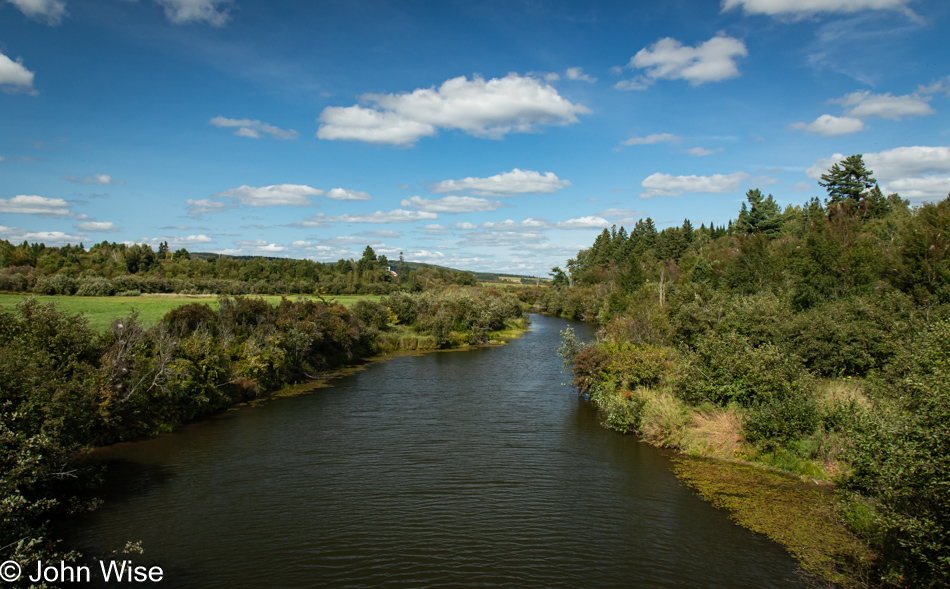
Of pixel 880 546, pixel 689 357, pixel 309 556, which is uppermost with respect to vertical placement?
pixel 689 357

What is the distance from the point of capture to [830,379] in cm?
2886

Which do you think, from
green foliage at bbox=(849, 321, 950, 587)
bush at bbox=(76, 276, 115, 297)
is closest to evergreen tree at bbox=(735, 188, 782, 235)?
green foliage at bbox=(849, 321, 950, 587)

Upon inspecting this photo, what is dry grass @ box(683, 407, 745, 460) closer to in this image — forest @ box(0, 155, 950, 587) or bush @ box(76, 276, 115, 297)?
forest @ box(0, 155, 950, 587)

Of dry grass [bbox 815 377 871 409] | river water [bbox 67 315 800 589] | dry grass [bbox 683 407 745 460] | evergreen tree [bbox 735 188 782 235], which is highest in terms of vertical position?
evergreen tree [bbox 735 188 782 235]

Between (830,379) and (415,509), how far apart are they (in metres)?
24.4

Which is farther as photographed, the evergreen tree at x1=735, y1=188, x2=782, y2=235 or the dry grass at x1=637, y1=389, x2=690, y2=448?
the evergreen tree at x1=735, y1=188, x2=782, y2=235

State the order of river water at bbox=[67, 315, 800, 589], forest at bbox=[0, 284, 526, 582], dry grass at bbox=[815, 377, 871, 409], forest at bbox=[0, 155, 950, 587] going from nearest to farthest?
forest at bbox=[0, 155, 950, 587] → forest at bbox=[0, 284, 526, 582] → river water at bbox=[67, 315, 800, 589] → dry grass at bbox=[815, 377, 871, 409]

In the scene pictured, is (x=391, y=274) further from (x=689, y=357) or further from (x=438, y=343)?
(x=689, y=357)

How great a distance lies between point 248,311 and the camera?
1781 inches

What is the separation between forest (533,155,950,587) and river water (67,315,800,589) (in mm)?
2784

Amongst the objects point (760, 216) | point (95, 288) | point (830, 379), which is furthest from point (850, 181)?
point (95, 288)

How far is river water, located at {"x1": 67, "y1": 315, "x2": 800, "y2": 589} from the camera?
1555 centimetres

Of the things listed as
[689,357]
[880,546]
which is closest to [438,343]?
[689,357]

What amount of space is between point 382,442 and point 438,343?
41273 mm
